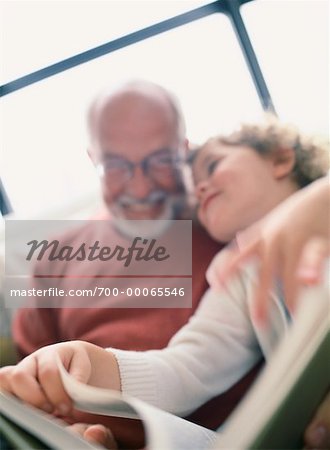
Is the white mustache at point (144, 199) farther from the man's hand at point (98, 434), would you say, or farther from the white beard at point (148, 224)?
the man's hand at point (98, 434)

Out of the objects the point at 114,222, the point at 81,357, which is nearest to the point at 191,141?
the point at 114,222

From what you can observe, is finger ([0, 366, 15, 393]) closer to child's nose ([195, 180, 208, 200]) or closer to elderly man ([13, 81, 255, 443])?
elderly man ([13, 81, 255, 443])

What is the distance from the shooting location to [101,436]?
0.41m

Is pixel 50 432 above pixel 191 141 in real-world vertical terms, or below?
below

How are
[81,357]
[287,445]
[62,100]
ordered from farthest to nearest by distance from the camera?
[62,100]
[81,357]
[287,445]

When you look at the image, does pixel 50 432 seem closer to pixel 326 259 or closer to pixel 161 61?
pixel 326 259

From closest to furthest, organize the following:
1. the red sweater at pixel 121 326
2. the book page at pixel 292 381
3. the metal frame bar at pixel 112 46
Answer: the book page at pixel 292 381 → the red sweater at pixel 121 326 → the metal frame bar at pixel 112 46

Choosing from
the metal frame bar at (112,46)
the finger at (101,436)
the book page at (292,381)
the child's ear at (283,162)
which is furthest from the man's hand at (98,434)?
the metal frame bar at (112,46)

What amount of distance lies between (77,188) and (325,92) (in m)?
0.25

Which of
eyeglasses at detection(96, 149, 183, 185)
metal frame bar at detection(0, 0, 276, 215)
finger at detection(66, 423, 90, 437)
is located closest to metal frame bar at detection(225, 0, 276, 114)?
metal frame bar at detection(0, 0, 276, 215)

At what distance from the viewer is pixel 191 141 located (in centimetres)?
44

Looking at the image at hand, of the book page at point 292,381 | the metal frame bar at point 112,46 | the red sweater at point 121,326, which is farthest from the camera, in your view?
the metal frame bar at point 112,46

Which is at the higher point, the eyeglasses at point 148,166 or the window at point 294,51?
the window at point 294,51

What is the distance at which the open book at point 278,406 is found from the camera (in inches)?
11.8
